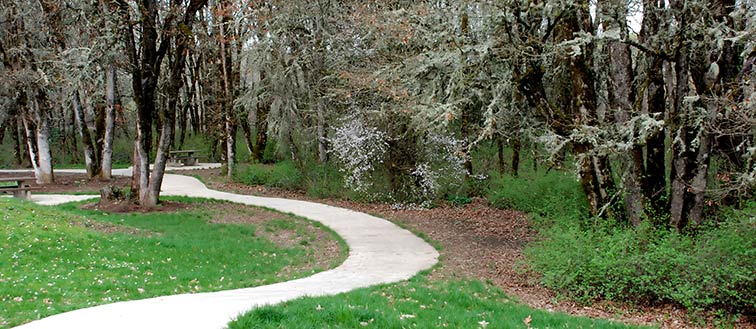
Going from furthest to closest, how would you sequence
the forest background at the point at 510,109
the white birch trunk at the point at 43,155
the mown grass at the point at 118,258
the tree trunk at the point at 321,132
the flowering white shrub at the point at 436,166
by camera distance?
the white birch trunk at the point at 43,155, the tree trunk at the point at 321,132, the flowering white shrub at the point at 436,166, the forest background at the point at 510,109, the mown grass at the point at 118,258

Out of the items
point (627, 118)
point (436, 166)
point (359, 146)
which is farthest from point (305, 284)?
point (436, 166)

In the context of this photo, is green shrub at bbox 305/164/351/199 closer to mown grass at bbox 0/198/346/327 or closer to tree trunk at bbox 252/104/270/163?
mown grass at bbox 0/198/346/327

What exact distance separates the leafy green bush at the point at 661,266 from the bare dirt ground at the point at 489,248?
212mm

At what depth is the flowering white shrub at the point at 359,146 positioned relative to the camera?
1506cm

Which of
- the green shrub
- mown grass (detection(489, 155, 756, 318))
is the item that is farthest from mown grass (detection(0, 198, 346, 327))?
the green shrub

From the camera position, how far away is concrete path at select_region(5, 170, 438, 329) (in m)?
5.50

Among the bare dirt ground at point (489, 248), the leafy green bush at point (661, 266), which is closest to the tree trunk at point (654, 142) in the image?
the leafy green bush at point (661, 266)

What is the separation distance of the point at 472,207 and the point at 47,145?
15.8 meters

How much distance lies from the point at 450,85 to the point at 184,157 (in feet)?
81.6

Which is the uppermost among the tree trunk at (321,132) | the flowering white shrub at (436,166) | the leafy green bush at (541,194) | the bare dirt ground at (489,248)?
the tree trunk at (321,132)

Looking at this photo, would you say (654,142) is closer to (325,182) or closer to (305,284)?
(305,284)

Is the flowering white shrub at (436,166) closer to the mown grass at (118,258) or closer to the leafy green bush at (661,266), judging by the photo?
the mown grass at (118,258)

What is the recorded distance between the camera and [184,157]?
32.1 metres

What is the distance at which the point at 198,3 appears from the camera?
1450 centimetres
